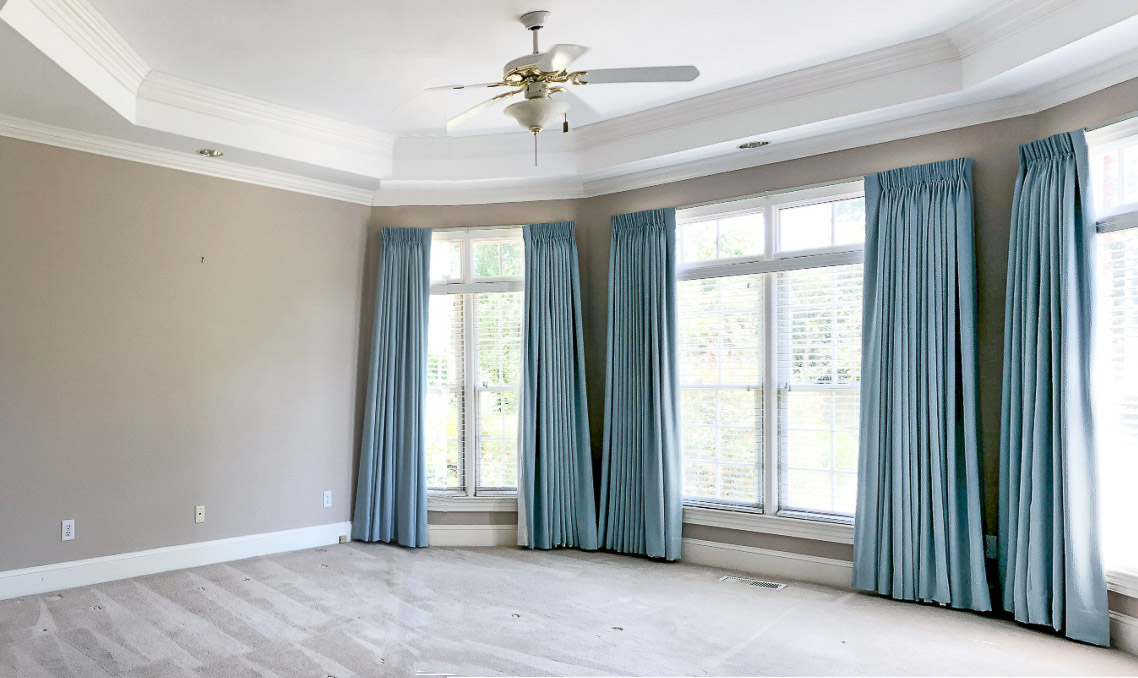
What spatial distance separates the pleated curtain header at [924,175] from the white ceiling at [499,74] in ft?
0.81

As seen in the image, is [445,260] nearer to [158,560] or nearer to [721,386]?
[721,386]

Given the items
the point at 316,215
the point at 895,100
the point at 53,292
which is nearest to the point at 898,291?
the point at 895,100

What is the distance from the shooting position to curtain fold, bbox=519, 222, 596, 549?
5551 mm

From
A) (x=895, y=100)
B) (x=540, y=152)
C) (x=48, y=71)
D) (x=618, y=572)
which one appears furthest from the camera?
(x=540, y=152)

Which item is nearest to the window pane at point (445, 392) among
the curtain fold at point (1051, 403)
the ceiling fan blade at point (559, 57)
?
the ceiling fan blade at point (559, 57)

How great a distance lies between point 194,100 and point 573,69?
2.34 m

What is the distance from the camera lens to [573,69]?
4488mm

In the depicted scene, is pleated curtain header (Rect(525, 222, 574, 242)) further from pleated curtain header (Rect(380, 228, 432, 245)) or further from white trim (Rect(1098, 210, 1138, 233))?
white trim (Rect(1098, 210, 1138, 233))

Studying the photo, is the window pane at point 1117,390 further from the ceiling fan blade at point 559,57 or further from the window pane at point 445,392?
the window pane at point 445,392

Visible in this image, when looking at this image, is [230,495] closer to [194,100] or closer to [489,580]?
[489,580]

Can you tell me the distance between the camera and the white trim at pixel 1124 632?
136 inches

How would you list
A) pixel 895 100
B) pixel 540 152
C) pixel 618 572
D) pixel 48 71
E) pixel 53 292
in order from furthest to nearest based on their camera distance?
pixel 540 152, pixel 618 572, pixel 53 292, pixel 895 100, pixel 48 71

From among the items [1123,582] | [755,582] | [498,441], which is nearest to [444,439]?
[498,441]

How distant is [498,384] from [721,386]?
1769mm
